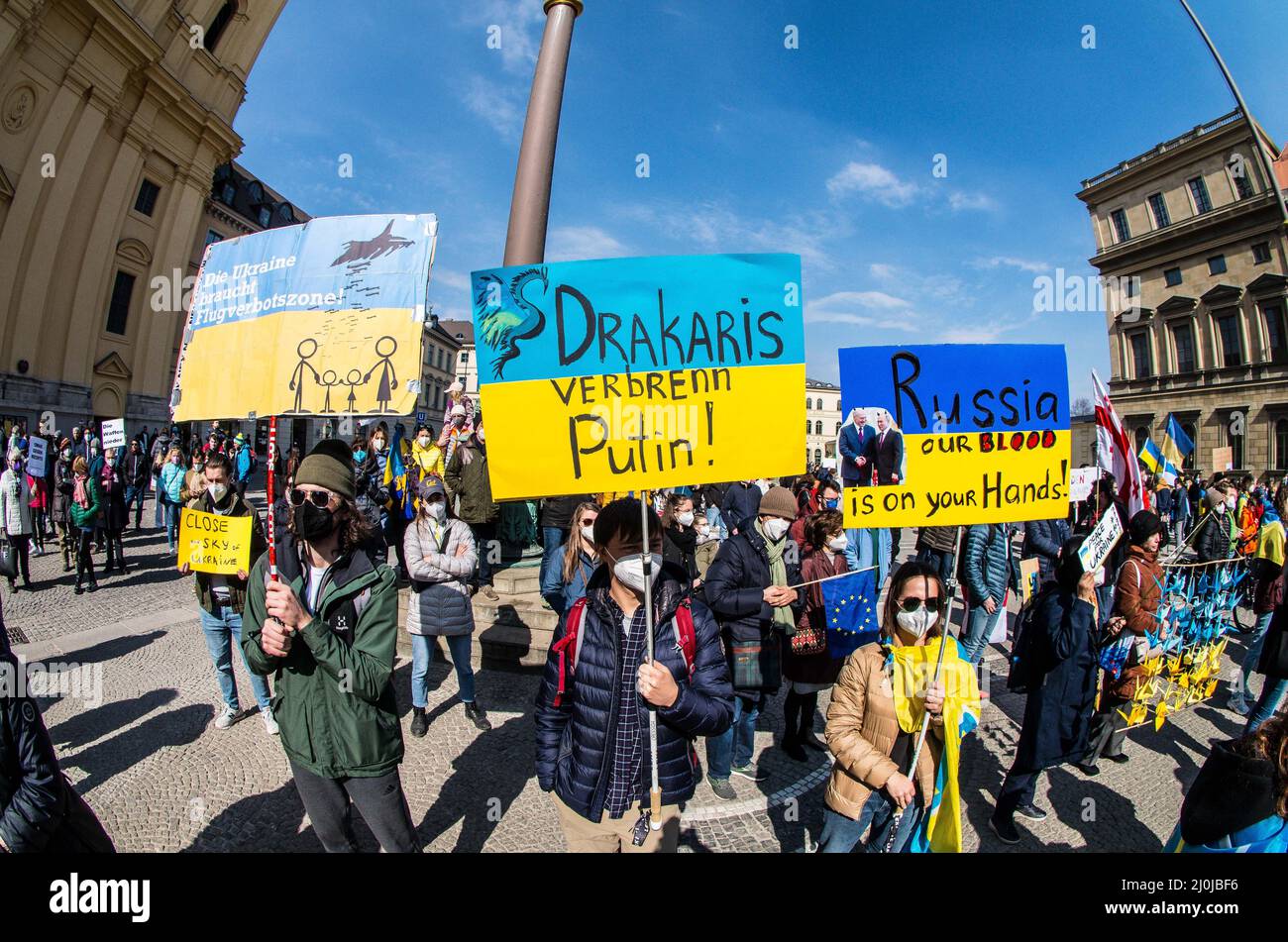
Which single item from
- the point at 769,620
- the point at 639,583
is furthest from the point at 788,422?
the point at 769,620

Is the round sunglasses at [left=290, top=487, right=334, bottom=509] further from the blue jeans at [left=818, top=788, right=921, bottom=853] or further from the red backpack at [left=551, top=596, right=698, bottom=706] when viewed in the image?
the blue jeans at [left=818, top=788, right=921, bottom=853]

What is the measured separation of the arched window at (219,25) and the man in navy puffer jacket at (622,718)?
44.1m

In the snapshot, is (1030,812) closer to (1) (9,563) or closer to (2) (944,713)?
(2) (944,713)

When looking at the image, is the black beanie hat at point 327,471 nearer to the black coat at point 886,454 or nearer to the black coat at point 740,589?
the black coat at point 740,589

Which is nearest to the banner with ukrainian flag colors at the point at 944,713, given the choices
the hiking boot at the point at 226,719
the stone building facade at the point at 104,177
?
the hiking boot at the point at 226,719

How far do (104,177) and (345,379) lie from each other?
35126 mm

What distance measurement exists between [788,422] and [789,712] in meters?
2.96

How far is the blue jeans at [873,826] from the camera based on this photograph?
273 centimetres

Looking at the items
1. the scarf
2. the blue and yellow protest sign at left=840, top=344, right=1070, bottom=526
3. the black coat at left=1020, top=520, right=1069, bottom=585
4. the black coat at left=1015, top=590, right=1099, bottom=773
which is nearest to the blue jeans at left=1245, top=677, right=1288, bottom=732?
the black coat at left=1020, top=520, right=1069, bottom=585

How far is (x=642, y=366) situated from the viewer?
2.79 meters

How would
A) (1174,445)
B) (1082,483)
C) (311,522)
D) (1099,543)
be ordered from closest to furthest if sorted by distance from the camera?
(311,522) → (1099,543) → (1082,483) → (1174,445)

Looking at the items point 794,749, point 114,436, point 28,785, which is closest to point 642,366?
point 28,785
